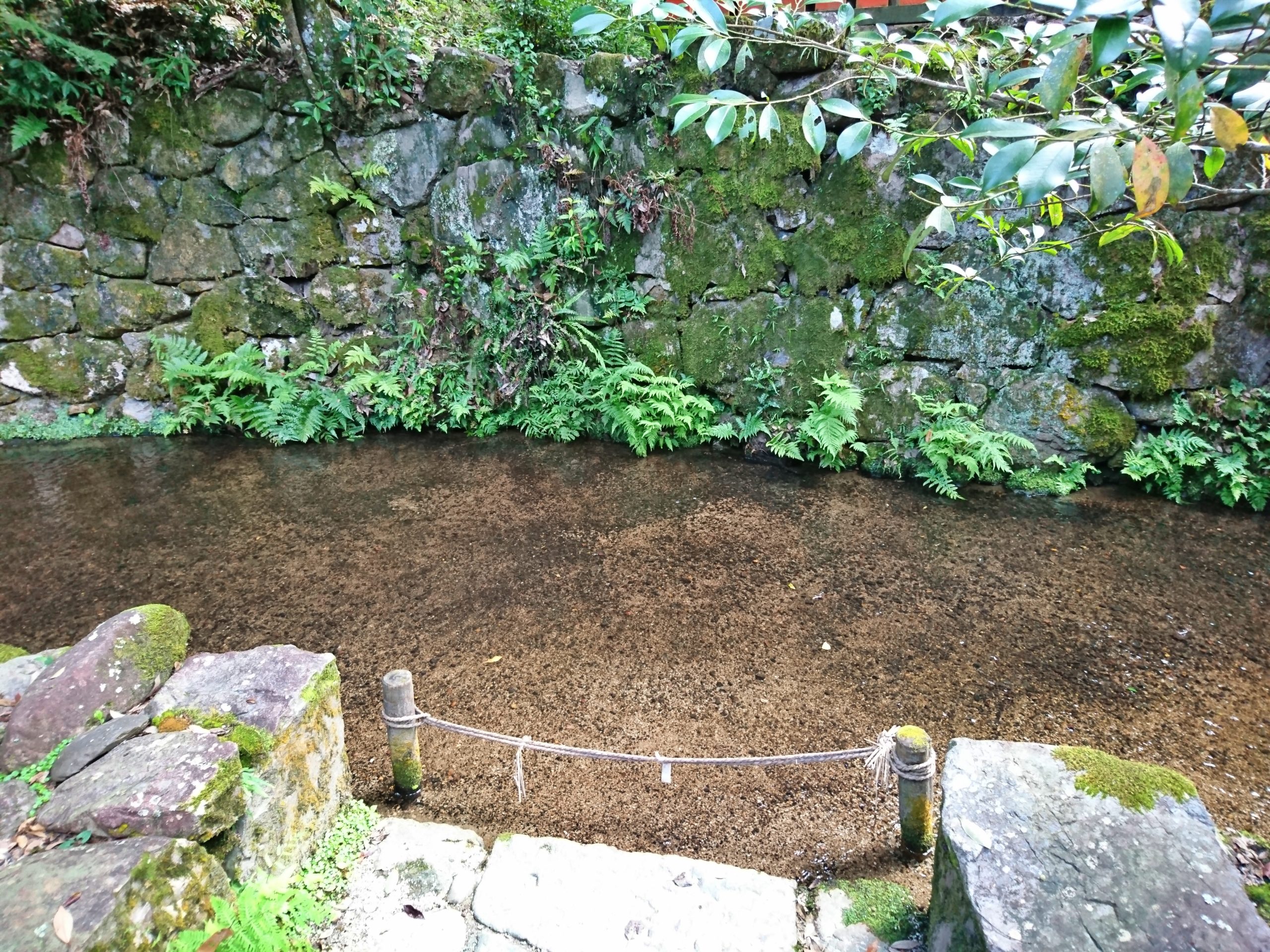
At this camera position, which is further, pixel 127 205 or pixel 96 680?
pixel 127 205

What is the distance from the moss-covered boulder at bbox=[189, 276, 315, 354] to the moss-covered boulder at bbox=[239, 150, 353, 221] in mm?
622

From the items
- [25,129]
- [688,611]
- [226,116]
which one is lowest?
[688,611]

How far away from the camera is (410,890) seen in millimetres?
1964

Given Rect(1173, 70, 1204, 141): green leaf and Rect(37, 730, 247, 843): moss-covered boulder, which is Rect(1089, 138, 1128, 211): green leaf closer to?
Rect(1173, 70, 1204, 141): green leaf

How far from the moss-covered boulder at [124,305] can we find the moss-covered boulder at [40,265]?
159 millimetres

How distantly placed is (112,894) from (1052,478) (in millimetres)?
5380

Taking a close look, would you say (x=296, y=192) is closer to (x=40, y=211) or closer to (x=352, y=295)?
(x=352, y=295)

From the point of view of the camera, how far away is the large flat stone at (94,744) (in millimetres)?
1789

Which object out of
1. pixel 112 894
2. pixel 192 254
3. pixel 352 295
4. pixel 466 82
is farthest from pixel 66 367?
pixel 112 894

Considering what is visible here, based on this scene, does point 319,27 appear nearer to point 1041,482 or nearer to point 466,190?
point 466,190

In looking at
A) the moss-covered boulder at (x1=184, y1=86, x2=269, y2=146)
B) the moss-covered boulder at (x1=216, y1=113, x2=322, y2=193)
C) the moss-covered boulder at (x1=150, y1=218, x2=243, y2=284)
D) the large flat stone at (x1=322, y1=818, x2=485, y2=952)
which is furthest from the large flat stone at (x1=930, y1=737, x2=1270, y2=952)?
the moss-covered boulder at (x1=184, y1=86, x2=269, y2=146)

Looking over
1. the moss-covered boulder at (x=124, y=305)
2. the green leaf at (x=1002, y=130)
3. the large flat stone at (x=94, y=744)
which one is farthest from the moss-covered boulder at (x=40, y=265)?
the green leaf at (x=1002, y=130)

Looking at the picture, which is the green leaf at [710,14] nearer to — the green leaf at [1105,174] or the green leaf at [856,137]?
the green leaf at [856,137]

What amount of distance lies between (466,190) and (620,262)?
1.57m
